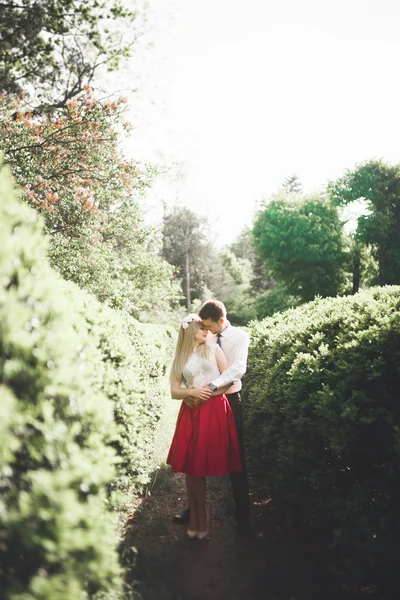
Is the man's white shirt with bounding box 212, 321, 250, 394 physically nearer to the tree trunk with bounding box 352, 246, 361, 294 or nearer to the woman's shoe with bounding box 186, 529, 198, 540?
the woman's shoe with bounding box 186, 529, 198, 540

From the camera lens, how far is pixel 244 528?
456cm

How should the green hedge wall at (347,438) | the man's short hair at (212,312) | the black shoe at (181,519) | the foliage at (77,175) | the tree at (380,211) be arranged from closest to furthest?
the green hedge wall at (347,438) → the man's short hair at (212,312) → the black shoe at (181,519) → the foliage at (77,175) → the tree at (380,211)

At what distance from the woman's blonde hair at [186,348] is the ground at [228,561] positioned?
1817 millimetres

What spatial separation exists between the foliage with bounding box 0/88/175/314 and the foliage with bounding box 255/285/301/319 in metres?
23.7

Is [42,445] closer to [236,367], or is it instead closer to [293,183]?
[236,367]

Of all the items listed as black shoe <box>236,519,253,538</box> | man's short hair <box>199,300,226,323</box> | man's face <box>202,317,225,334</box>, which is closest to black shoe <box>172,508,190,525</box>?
black shoe <box>236,519,253,538</box>

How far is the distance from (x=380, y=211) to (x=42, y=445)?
3065cm

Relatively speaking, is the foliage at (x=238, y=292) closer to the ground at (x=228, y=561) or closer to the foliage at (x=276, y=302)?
the foliage at (x=276, y=302)

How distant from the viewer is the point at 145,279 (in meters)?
15.5

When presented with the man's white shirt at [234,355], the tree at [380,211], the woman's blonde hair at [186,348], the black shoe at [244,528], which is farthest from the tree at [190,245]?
the black shoe at [244,528]

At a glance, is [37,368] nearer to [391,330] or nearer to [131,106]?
[391,330]

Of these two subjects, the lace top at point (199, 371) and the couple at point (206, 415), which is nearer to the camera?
the couple at point (206, 415)

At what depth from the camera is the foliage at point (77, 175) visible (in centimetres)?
767

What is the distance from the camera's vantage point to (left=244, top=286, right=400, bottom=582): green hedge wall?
3.16m
